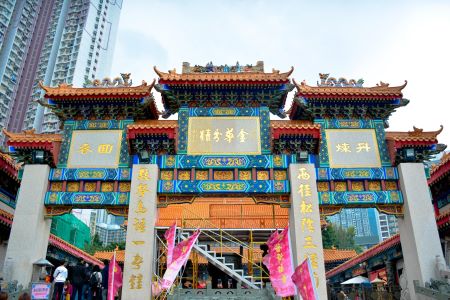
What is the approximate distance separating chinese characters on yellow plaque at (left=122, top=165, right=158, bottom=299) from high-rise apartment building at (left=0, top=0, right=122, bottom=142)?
51458mm

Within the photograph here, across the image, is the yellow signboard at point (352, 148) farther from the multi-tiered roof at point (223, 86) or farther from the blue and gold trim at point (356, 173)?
the multi-tiered roof at point (223, 86)

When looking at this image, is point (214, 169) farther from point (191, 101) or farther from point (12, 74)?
point (12, 74)

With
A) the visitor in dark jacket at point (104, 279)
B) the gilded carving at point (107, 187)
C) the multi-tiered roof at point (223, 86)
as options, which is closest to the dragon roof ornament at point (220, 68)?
the multi-tiered roof at point (223, 86)

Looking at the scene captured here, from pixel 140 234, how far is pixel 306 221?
5.27 m

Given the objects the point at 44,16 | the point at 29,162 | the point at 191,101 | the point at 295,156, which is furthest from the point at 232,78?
the point at 44,16

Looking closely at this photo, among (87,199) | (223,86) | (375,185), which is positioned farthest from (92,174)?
(375,185)

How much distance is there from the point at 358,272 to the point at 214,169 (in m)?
14.7

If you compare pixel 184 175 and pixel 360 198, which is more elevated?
pixel 184 175

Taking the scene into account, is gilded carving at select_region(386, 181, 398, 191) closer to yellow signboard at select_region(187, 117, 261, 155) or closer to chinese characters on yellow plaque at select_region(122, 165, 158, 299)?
yellow signboard at select_region(187, 117, 261, 155)

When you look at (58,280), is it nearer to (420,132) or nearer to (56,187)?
(56,187)

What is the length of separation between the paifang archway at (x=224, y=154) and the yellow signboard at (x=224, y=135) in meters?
0.04

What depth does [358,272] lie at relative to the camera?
22891mm

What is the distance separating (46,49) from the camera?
223 feet

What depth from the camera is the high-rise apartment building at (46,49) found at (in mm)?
59094
